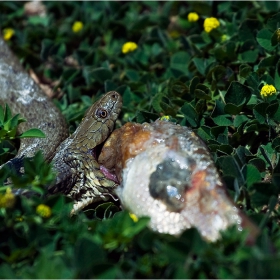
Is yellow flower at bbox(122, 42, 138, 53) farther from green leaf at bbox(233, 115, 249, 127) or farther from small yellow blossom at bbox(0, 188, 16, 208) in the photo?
small yellow blossom at bbox(0, 188, 16, 208)

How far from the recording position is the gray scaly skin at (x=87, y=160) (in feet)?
14.1

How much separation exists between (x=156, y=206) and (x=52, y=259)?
67 cm

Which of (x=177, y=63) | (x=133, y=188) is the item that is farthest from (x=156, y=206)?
(x=177, y=63)

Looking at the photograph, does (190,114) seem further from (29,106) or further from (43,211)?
(43,211)

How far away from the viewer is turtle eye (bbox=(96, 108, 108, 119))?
460 centimetres

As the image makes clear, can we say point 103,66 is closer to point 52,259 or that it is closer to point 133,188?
point 133,188

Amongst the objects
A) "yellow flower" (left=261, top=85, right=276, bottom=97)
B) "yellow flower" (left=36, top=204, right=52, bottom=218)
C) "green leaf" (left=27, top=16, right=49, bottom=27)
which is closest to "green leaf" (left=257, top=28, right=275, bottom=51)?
"yellow flower" (left=261, top=85, right=276, bottom=97)

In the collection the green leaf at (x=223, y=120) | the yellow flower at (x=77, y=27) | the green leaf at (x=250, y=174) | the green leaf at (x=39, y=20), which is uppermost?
the green leaf at (x=250, y=174)

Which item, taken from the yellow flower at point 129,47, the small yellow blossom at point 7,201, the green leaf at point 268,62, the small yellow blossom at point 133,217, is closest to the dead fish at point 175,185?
the small yellow blossom at point 133,217

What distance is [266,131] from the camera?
468cm

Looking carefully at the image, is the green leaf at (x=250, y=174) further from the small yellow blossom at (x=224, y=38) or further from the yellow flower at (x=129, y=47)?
the yellow flower at (x=129, y=47)

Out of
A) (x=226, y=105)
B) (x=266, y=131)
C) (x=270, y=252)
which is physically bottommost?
(x=266, y=131)

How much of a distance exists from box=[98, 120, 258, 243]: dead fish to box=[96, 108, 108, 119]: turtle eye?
691mm

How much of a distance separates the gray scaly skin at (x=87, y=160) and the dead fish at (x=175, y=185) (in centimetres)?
44
